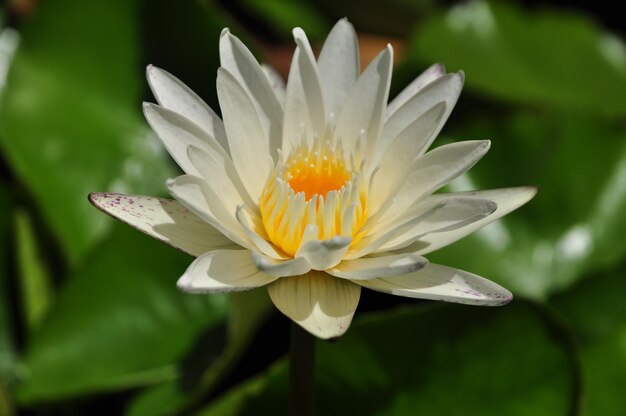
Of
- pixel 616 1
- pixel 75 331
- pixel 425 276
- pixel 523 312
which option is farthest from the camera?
pixel 616 1

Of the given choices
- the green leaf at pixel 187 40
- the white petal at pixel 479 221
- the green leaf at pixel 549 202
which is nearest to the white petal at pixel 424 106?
the white petal at pixel 479 221

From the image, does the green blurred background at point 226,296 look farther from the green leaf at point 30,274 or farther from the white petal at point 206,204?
the white petal at point 206,204

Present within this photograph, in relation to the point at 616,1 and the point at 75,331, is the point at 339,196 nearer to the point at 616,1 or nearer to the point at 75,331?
the point at 75,331

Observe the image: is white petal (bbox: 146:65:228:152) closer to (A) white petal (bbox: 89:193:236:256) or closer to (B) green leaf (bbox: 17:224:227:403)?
(A) white petal (bbox: 89:193:236:256)

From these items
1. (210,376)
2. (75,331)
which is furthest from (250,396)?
(75,331)

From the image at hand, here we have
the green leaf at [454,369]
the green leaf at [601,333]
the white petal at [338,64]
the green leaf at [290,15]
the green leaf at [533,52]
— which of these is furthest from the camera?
the green leaf at [290,15]

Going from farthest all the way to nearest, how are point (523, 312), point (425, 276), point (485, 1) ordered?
1. point (485, 1)
2. point (523, 312)
3. point (425, 276)

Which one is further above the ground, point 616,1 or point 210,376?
point 616,1
